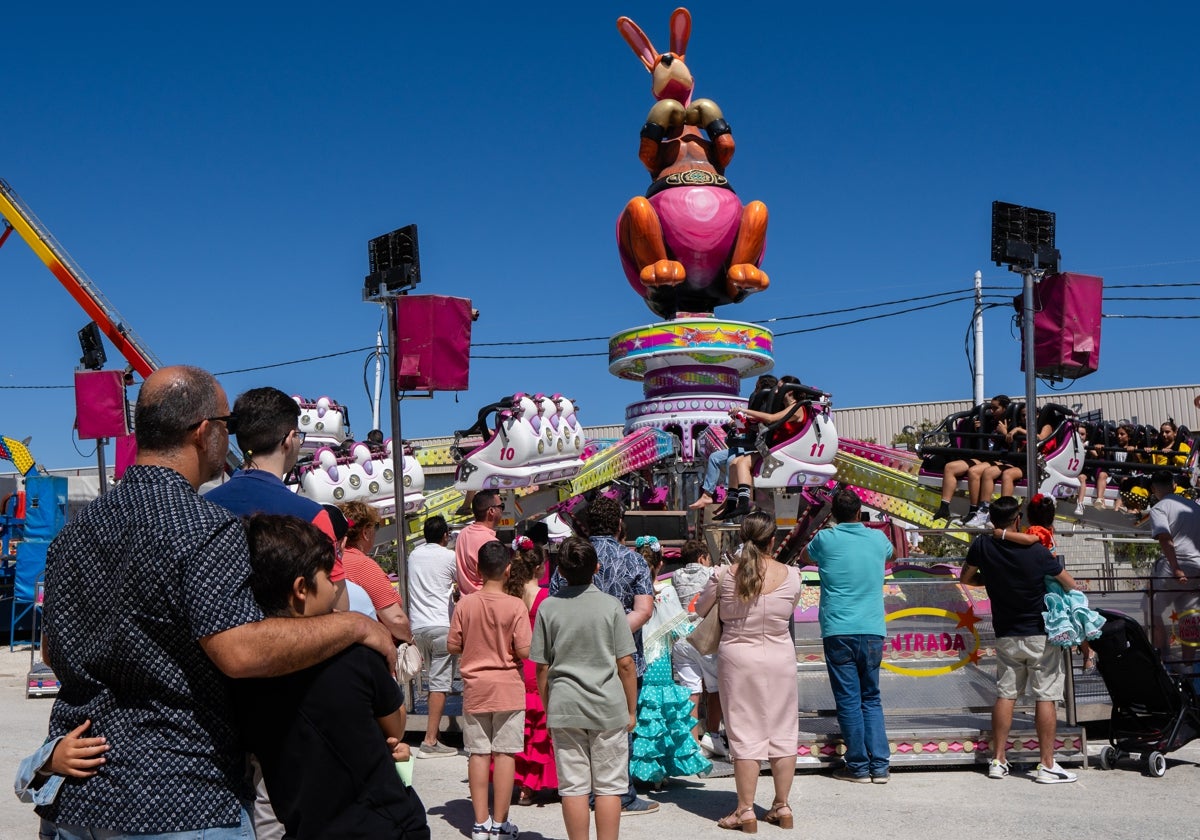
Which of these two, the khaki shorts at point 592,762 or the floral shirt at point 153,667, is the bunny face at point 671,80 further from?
the floral shirt at point 153,667

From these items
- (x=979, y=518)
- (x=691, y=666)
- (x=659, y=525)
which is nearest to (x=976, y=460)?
(x=979, y=518)

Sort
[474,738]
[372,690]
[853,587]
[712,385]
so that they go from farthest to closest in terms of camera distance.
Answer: [712,385] < [853,587] < [474,738] < [372,690]

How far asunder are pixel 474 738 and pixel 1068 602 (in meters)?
3.59

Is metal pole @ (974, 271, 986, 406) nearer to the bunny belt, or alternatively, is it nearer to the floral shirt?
the bunny belt

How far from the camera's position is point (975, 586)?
748 centimetres

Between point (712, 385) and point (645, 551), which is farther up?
point (712, 385)

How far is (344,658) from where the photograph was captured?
2803mm

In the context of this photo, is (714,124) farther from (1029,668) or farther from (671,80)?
A: (1029,668)

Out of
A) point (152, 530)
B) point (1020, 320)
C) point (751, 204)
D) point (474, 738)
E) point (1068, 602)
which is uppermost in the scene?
point (751, 204)

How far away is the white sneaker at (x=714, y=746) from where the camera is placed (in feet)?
25.2

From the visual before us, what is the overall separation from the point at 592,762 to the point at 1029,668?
10.4 ft

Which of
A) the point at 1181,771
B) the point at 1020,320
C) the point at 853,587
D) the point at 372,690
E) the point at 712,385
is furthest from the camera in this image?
the point at 712,385

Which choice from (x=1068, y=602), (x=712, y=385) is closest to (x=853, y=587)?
(x=1068, y=602)

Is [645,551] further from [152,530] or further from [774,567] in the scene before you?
[152,530]
